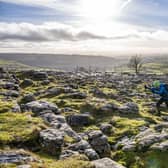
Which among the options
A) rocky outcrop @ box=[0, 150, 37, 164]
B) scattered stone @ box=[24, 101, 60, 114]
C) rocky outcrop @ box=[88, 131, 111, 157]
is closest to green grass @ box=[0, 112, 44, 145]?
rocky outcrop @ box=[0, 150, 37, 164]

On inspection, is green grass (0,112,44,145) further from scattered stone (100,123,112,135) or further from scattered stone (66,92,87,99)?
scattered stone (66,92,87,99)

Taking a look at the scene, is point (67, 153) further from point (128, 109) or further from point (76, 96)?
point (76, 96)

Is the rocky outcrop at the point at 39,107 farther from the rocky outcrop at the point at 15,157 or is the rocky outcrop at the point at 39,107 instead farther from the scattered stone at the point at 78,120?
the rocky outcrop at the point at 15,157

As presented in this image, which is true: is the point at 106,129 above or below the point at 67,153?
below

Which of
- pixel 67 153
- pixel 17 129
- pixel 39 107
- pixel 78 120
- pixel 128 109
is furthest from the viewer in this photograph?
pixel 128 109

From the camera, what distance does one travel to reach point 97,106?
49.7 m

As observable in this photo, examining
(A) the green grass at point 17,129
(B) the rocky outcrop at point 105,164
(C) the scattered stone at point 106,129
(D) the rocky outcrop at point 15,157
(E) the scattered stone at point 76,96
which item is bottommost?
(C) the scattered stone at point 106,129

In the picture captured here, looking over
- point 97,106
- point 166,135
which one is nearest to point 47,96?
point 97,106

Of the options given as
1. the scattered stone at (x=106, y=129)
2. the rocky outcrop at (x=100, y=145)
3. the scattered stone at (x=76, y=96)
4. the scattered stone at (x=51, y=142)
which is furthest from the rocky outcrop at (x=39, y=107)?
the scattered stone at (x=76, y=96)

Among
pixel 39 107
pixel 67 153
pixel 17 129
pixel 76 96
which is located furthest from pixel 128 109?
pixel 67 153

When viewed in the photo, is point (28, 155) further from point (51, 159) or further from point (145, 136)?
point (145, 136)

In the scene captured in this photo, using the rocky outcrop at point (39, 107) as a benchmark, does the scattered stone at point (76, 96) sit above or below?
below

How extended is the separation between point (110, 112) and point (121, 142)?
A: 16.6m

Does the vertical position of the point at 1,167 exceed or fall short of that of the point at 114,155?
it exceeds it
